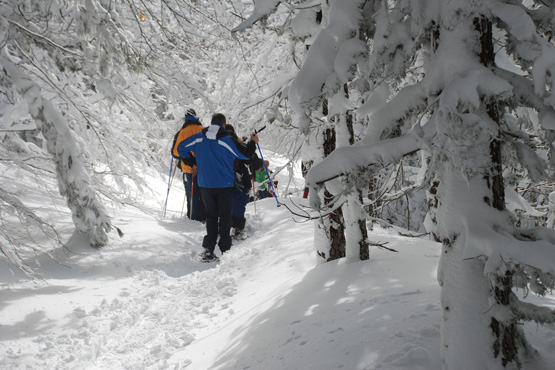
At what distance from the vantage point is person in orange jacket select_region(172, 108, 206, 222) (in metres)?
8.07

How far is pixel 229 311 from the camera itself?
416cm

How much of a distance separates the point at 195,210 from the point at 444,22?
825 centimetres

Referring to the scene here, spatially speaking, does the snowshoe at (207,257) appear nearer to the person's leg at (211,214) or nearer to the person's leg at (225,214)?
the person's leg at (211,214)

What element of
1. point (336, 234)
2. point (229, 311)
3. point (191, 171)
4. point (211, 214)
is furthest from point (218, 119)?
point (229, 311)

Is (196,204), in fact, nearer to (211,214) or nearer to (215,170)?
(211,214)

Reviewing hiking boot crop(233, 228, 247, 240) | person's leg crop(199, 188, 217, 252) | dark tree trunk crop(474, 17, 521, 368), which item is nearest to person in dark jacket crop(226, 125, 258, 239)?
hiking boot crop(233, 228, 247, 240)

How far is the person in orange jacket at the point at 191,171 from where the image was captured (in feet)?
26.5

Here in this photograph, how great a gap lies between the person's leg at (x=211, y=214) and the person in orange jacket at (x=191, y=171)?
5.44 ft

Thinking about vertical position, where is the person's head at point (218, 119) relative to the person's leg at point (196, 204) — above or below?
above

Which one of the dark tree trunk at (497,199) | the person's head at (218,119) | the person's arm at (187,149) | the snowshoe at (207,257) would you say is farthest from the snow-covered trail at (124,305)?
the dark tree trunk at (497,199)

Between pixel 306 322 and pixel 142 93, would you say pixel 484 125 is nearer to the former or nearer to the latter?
pixel 306 322

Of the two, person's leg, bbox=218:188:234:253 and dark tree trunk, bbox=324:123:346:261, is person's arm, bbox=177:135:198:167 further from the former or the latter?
dark tree trunk, bbox=324:123:346:261

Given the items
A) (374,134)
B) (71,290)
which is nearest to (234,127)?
(71,290)

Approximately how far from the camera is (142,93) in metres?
8.90
